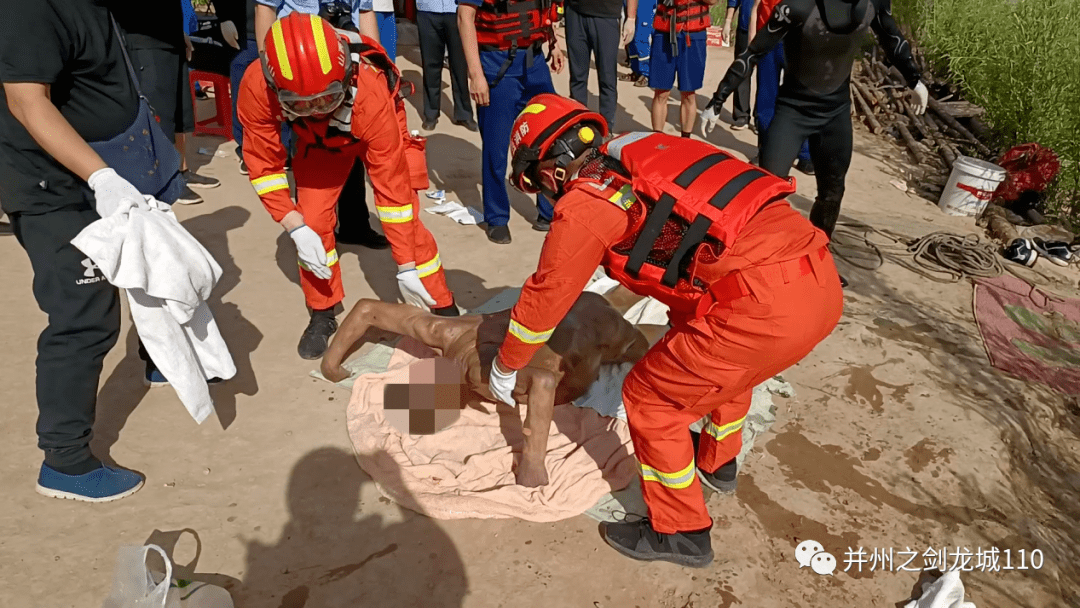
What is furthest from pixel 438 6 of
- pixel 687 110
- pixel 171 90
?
pixel 171 90

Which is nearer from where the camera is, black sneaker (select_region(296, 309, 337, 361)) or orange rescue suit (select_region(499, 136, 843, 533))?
orange rescue suit (select_region(499, 136, 843, 533))

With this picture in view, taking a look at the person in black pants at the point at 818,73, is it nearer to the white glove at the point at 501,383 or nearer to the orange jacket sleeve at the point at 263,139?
the white glove at the point at 501,383

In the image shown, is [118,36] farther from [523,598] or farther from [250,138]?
[523,598]

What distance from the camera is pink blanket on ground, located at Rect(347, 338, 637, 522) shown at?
2938mm

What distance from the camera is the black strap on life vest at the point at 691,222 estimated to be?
7.20ft

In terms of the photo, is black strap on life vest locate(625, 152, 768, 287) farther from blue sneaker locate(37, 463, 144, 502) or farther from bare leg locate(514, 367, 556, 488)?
blue sneaker locate(37, 463, 144, 502)

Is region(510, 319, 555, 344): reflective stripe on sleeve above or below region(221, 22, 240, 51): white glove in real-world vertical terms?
below

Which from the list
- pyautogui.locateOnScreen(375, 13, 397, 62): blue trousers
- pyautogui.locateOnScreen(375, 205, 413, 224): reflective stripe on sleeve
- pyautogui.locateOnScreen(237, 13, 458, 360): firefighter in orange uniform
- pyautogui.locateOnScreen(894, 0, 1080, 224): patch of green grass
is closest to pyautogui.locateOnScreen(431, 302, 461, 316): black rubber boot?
pyautogui.locateOnScreen(237, 13, 458, 360): firefighter in orange uniform

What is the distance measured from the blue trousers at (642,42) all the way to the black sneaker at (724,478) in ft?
25.6

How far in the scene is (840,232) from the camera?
5711 mm

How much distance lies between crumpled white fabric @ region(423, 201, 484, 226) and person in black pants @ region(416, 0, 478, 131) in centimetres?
146

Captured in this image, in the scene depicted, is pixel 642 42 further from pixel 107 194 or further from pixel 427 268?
pixel 107 194

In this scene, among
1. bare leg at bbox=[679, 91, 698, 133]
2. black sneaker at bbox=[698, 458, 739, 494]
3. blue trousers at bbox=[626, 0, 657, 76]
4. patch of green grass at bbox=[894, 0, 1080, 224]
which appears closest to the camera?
black sneaker at bbox=[698, 458, 739, 494]

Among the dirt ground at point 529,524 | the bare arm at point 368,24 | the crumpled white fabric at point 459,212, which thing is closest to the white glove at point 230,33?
the bare arm at point 368,24
